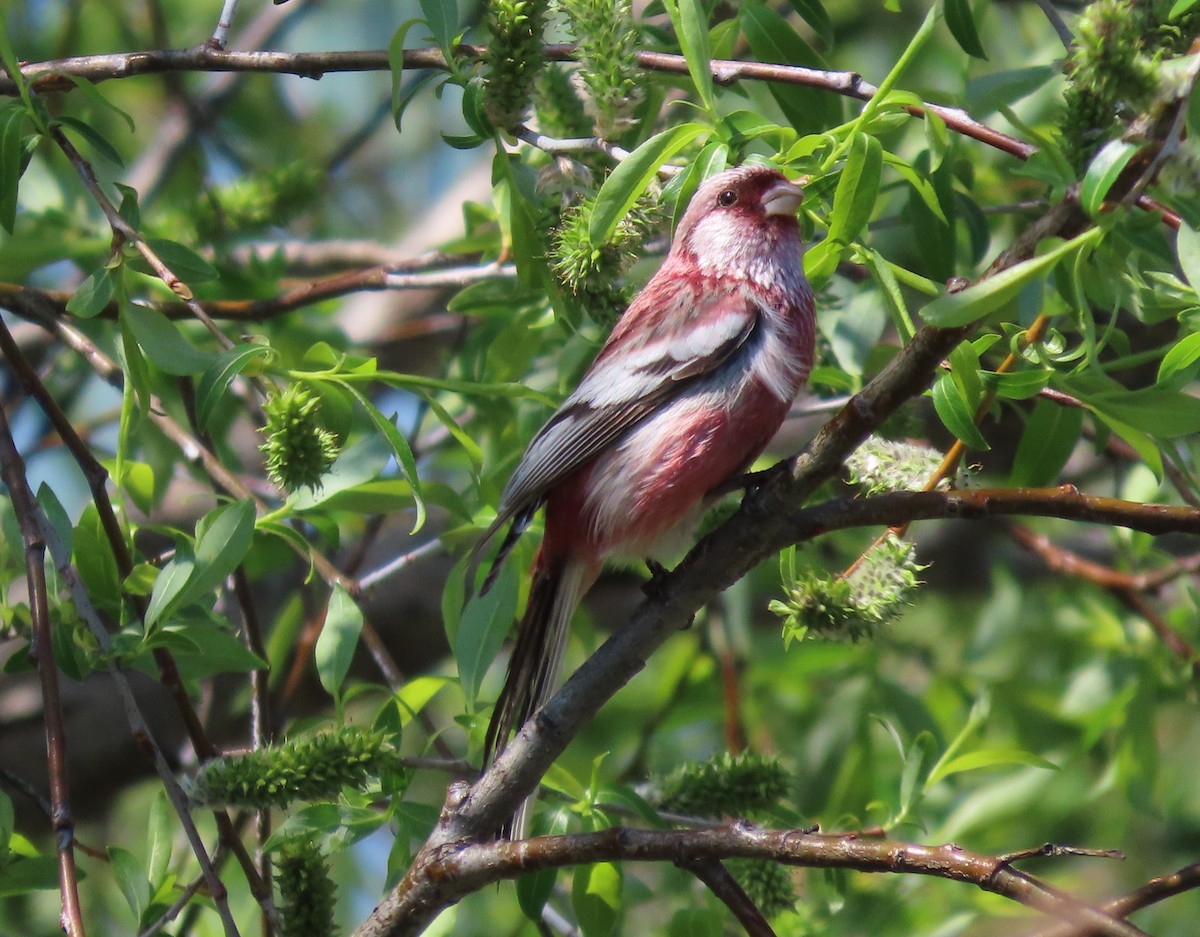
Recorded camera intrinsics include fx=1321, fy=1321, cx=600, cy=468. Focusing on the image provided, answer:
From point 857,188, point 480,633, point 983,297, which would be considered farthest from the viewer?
point 480,633

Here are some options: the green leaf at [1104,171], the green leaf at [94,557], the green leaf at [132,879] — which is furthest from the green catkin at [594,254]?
the green leaf at [132,879]

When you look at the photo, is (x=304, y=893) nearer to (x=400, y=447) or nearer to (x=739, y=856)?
(x=400, y=447)

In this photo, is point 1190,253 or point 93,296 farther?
point 93,296

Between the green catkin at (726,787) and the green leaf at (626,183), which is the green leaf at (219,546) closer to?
the green leaf at (626,183)

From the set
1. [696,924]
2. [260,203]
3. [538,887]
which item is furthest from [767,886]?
[260,203]

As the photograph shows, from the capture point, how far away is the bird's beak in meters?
4.26

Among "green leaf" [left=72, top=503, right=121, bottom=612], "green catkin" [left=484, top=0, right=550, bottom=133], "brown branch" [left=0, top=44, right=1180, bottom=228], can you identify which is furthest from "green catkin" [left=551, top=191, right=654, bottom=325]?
"green leaf" [left=72, top=503, right=121, bottom=612]

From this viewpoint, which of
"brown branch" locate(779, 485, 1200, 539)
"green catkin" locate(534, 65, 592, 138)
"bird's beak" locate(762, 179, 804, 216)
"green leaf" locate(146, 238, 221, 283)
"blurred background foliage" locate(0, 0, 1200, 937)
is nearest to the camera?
"brown branch" locate(779, 485, 1200, 539)

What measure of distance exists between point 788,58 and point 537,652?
1909 mm

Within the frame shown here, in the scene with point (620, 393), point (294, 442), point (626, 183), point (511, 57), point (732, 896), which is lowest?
point (732, 896)

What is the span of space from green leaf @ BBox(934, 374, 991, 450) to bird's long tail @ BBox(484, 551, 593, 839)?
1.61m

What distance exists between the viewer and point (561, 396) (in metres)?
4.53

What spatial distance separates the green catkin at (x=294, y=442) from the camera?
329cm

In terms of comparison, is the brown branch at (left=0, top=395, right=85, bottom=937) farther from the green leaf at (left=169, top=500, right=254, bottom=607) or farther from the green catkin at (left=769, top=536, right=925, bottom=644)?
the green catkin at (left=769, top=536, right=925, bottom=644)
